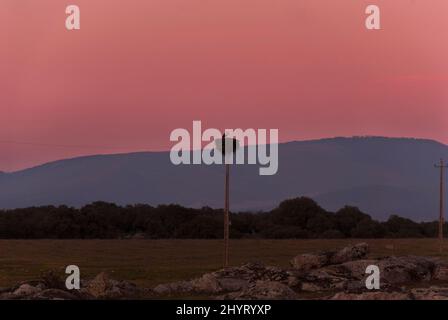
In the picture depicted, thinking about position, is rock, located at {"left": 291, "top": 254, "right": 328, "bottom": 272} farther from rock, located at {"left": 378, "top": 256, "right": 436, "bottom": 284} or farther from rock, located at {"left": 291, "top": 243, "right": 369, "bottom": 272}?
rock, located at {"left": 378, "top": 256, "right": 436, "bottom": 284}

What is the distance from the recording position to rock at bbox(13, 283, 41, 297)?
89.8 ft

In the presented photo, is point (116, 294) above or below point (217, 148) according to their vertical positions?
below

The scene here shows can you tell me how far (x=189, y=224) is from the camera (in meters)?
123

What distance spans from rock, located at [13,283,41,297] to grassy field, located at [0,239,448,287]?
39.6ft

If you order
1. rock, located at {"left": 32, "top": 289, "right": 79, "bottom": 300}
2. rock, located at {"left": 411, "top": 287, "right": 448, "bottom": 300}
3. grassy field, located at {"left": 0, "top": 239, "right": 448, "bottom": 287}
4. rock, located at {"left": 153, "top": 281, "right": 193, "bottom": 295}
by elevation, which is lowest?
grassy field, located at {"left": 0, "top": 239, "right": 448, "bottom": 287}

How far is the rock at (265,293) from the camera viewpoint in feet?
90.6

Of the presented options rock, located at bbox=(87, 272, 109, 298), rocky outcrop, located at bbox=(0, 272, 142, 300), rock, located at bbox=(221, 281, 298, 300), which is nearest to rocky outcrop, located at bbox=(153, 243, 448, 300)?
rock, located at bbox=(221, 281, 298, 300)

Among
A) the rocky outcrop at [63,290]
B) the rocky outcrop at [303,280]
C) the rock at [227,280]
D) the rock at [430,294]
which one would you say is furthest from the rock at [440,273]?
the rocky outcrop at [63,290]

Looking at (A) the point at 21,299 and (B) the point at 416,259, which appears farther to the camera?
(B) the point at 416,259
